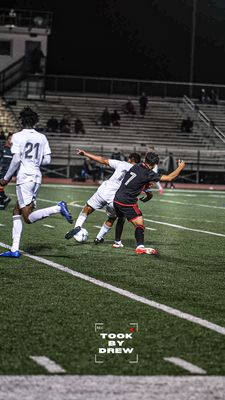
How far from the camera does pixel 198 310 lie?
8.48 meters

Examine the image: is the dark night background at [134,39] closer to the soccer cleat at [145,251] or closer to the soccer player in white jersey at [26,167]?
the soccer cleat at [145,251]

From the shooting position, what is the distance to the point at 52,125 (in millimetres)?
48781

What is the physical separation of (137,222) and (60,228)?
4.52m

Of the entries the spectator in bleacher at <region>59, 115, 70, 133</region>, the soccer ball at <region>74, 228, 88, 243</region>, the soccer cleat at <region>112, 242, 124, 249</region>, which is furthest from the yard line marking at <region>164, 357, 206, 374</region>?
the spectator in bleacher at <region>59, 115, 70, 133</region>

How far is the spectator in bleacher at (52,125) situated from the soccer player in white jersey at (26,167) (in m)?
36.3

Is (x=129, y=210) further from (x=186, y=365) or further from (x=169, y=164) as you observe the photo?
(x=169, y=164)

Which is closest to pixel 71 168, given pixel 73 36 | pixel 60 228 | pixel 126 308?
pixel 73 36

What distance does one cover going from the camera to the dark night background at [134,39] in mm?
57781

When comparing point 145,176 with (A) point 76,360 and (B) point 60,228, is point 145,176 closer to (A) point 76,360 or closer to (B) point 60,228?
(B) point 60,228

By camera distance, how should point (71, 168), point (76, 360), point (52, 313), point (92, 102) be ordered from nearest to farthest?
point (76, 360) → point (52, 313) → point (71, 168) → point (92, 102)

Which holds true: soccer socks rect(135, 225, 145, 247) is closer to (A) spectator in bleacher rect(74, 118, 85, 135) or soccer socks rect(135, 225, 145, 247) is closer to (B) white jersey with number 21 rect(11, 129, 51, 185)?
(B) white jersey with number 21 rect(11, 129, 51, 185)

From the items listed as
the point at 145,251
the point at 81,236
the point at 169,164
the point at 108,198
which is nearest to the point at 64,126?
the point at 169,164

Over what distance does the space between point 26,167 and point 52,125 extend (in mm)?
36654

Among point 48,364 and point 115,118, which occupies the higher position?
point 115,118
